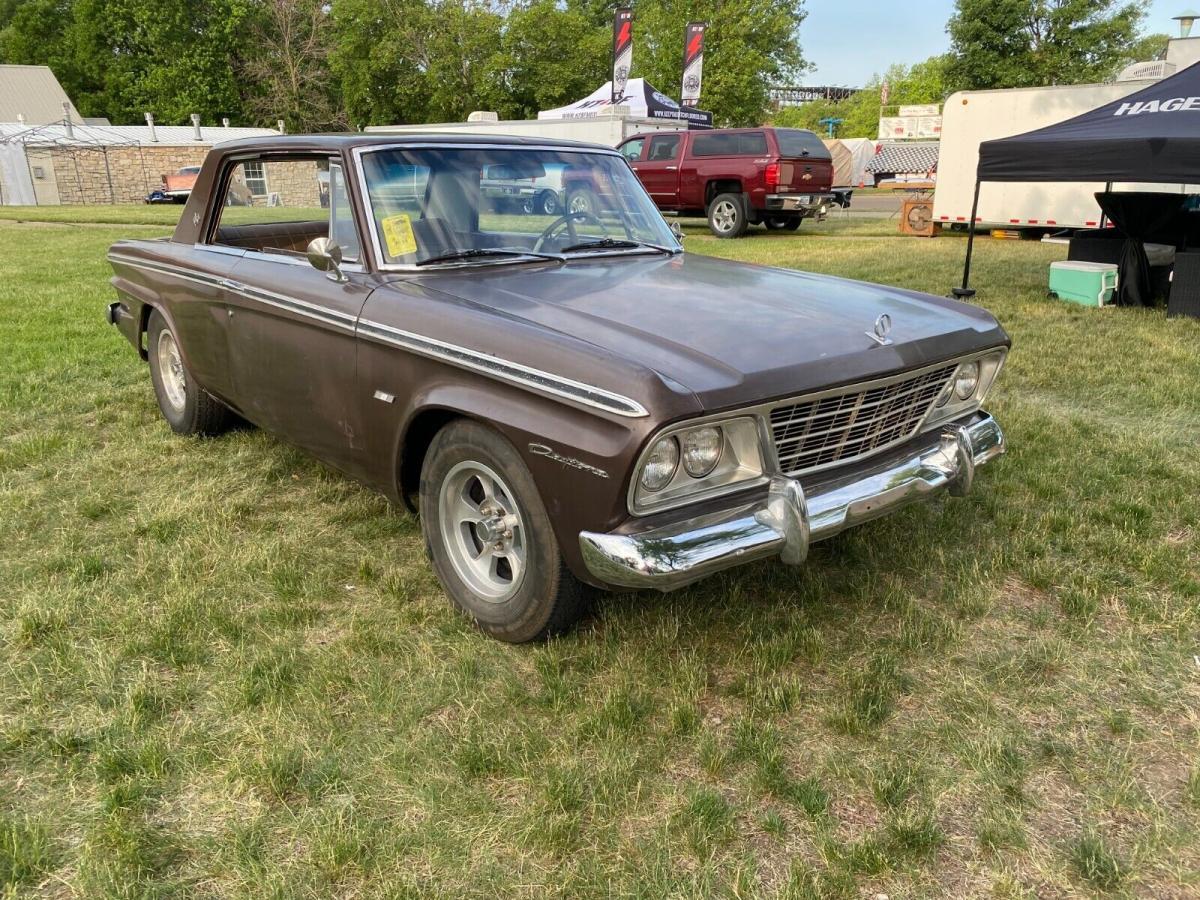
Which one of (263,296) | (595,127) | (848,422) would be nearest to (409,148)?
(263,296)

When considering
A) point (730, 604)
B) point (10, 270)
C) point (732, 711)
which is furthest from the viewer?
point (10, 270)

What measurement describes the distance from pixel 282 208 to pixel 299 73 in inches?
1828

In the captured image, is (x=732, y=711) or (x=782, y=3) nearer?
(x=732, y=711)

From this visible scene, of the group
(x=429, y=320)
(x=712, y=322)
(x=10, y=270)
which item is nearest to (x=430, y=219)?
(x=429, y=320)

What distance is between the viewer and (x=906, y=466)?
2.89m

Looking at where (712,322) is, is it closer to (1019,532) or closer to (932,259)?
(1019,532)

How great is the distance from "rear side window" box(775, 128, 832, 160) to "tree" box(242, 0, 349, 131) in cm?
3277

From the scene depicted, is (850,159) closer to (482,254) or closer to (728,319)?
(482,254)

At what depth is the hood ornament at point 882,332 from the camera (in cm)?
278

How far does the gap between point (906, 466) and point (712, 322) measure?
804 millimetres

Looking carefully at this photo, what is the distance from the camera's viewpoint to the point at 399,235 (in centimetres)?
324

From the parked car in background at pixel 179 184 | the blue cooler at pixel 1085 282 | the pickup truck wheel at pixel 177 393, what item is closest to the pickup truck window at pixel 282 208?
the pickup truck wheel at pixel 177 393

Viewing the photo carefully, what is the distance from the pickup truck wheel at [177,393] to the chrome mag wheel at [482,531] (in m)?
2.14

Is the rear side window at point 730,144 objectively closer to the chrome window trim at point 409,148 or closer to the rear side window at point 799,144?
the rear side window at point 799,144
